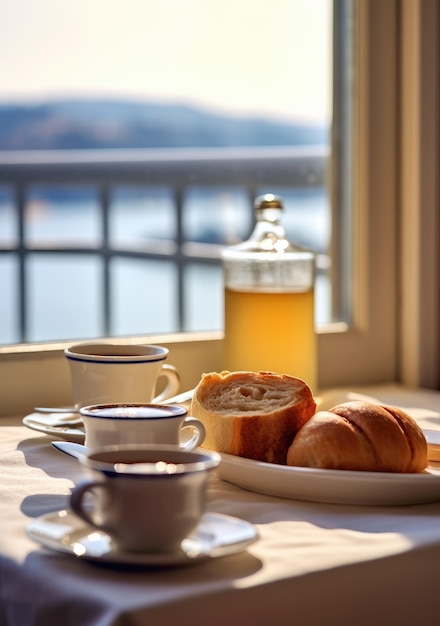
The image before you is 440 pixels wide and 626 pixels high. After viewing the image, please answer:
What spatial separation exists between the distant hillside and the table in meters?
0.68

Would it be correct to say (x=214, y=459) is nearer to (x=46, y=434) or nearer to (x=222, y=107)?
(x=46, y=434)

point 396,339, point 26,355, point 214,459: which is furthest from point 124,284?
point 214,459

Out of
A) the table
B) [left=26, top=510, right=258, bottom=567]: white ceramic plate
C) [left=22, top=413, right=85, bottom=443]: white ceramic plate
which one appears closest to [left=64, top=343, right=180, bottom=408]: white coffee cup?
[left=22, top=413, right=85, bottom=443]: white ceramic plate

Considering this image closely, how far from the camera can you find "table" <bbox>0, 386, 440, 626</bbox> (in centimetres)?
55

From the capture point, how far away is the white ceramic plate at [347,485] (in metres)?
0.75

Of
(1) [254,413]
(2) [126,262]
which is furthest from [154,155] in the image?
(1) [254,413]

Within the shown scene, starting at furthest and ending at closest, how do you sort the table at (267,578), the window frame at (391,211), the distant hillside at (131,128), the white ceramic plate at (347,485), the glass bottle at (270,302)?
1. the window frame at (391,211)
2. the distant hillside at (131,128)
3. the glass bottle at (270,302)
4. the white ceramic plate at (347,485)
5. the table at (267,578)

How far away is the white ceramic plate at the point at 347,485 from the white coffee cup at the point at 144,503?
0.59 ft

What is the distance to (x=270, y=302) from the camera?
118 centimetres

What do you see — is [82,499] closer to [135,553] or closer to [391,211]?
[135,553]

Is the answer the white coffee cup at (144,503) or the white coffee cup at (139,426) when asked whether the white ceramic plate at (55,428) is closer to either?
the white coffee cup at (139,426)

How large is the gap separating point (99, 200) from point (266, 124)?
0.29m

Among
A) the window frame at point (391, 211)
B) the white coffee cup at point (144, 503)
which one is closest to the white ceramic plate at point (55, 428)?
the white coffee cup at point (144, 503)

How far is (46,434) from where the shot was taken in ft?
3.32
